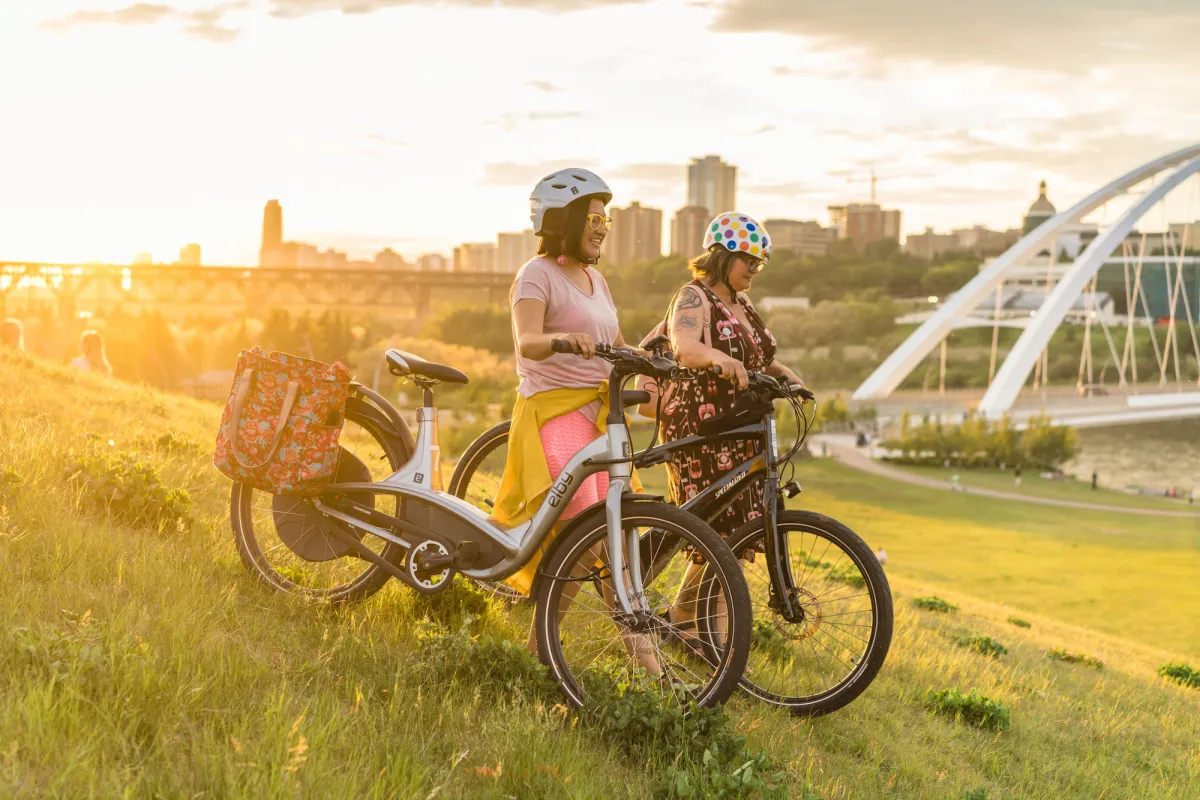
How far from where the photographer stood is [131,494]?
→ 516cm

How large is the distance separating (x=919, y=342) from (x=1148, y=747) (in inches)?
2896

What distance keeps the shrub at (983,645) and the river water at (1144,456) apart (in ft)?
210

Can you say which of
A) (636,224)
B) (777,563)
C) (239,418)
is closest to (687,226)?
(636,224)

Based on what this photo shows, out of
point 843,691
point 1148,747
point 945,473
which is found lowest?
point 945,473

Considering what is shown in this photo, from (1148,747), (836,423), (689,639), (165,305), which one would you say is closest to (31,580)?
(689,639)

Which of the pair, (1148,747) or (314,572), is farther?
(1148,747)

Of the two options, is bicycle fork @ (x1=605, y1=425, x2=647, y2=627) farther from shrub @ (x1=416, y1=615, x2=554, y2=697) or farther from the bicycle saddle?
the bicycle saddle

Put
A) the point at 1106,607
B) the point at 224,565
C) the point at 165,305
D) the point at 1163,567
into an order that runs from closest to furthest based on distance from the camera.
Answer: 1. the point at 224,565
2. the point at 1106,607
3. the point at 1163,567
4. the point at 165,305

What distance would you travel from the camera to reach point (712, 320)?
448 cm

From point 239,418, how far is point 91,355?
10105 millimetres

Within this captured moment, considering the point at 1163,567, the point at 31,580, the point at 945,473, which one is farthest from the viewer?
the point at 945,473

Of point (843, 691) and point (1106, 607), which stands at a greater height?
point (843, 691)

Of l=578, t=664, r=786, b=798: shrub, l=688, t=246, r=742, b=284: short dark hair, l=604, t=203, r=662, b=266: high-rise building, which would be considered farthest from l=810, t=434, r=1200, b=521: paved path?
l=604, t=203, r=662, b=266: high-rise building

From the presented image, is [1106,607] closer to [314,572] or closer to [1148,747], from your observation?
[1148,747]
